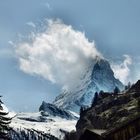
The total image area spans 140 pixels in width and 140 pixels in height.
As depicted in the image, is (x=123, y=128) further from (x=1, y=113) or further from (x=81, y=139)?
(x=1, y=113)

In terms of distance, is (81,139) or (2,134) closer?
(2,134)

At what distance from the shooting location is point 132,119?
46.8m

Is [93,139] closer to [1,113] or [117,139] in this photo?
[117,139]

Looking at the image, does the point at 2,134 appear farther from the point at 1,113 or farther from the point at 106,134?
the point at 106,134

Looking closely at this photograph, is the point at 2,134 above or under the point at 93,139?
under

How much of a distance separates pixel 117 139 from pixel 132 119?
2564 millimetres

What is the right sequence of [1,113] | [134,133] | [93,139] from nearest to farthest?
[1,113] < [134,133] < [93,139]

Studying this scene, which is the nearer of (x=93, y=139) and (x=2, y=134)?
(x=2, y=134)

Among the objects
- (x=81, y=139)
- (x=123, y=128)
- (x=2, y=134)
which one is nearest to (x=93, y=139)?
(x=81, y=139)

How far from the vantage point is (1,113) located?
4119cm

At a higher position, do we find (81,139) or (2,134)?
(81,139)

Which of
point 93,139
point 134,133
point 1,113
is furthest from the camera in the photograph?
point 93,139

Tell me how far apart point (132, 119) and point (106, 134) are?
3.30 meters

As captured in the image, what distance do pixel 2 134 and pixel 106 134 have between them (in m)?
10.9
